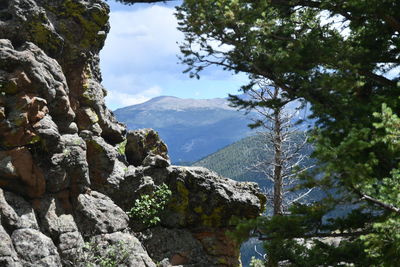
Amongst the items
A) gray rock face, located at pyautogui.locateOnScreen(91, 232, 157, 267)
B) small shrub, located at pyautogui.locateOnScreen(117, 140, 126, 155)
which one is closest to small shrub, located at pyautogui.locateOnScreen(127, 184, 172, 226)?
gray rock face, located at pyautogui.locateOnScreen(91, 232, 157, 267)

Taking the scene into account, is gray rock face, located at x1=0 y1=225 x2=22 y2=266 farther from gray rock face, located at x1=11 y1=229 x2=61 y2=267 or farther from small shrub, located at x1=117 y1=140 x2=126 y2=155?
small shrub, located at x1=117 y1=140 x2=126 y2=155

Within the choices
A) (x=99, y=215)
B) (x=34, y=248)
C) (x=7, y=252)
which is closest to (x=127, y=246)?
(x=99, y=215)

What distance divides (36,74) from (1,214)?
5.58 m

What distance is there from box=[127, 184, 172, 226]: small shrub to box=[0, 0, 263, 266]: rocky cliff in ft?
0.81

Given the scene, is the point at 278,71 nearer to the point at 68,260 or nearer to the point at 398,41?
the point at 398,41

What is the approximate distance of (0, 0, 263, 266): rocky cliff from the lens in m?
13.5

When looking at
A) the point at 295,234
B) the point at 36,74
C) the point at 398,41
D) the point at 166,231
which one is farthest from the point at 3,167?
the point at 398,41

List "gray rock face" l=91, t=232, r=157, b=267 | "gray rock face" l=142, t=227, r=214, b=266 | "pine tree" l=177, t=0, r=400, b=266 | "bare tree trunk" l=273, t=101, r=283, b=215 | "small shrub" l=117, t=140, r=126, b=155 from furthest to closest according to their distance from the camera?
"bare tree trunk" l=273, t=101, r=283, b=215 → "small shrub" l=117, t=140, r=126, b=155 → "gray rock face" l=142, t=227, r=214, b=266 → "gray rock face" l=91, t=232, r=157, b=267 → "pine tree" l=177, t=0, r=400, b=266

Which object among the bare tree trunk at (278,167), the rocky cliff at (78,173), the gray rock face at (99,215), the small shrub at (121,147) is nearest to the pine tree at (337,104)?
the rocky cliff at (78,173)

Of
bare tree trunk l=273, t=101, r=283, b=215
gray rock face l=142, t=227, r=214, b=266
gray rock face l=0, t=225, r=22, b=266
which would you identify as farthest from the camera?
bare tree trunk l=273, t=101, r=283, b=215

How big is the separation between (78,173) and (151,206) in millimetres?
4245

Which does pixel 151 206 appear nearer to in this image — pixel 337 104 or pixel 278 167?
pixel 278 167

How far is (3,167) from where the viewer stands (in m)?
13.1

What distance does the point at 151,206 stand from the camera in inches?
719
